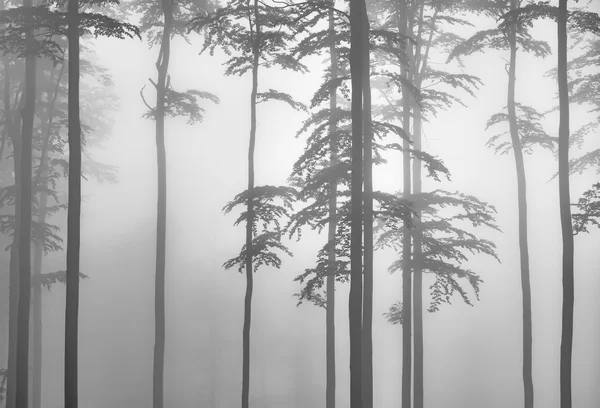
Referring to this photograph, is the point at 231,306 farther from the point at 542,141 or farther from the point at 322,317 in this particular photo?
the point at 542,141

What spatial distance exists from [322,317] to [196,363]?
10.7 metres

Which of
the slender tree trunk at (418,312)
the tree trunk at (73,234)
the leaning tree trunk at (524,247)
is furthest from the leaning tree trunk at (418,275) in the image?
the tree trunk at (73,234)

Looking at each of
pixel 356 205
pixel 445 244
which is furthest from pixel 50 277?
pixel 445 244

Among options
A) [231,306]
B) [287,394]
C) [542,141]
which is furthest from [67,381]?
[231,306]

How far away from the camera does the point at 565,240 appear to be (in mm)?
11172

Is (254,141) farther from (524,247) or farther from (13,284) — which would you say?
(13,284)

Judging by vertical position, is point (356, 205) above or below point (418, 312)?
above

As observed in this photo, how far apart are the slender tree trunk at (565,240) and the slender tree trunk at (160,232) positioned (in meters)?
10.5

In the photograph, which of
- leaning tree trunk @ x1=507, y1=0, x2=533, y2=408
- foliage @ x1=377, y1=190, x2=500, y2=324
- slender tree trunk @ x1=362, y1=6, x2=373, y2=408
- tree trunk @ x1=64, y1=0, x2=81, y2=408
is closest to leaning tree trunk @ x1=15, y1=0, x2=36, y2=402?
tree trunk @ x1=64, y1=0, x2=81, y2=408

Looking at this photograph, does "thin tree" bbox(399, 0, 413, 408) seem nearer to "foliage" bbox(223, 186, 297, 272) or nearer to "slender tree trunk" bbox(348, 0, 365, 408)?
"slender tree trunk" bbox(348, 0, 365, 408)

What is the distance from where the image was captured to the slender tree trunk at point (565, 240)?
1087cm

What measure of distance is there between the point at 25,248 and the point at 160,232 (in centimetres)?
373

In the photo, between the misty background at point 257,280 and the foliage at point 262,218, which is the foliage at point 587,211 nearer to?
the foliage at point 262,218

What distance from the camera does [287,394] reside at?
3325cm
